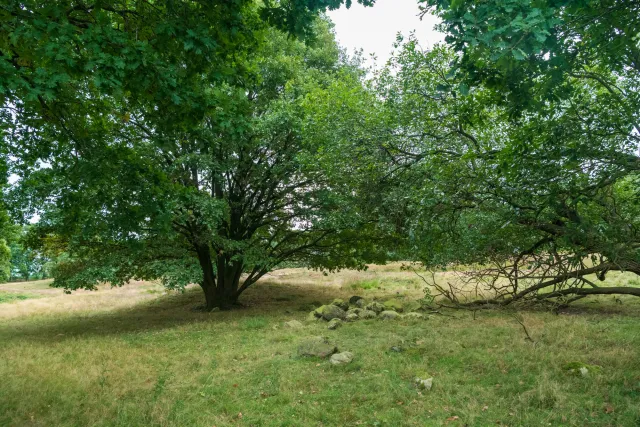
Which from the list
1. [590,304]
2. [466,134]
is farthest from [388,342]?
[590,304]

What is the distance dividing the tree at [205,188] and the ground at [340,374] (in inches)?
99.9

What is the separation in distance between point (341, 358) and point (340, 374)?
0.70 m

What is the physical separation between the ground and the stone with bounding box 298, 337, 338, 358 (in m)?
0.28

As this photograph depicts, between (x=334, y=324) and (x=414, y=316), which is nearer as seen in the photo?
(x=334, y=324)

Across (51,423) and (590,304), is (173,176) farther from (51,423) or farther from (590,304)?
(590,304)

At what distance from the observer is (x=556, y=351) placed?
8.13 meters

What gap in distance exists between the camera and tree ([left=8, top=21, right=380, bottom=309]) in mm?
6930

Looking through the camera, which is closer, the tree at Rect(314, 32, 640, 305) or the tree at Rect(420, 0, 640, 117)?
the tree at Rect(420, 0, 640, 117)

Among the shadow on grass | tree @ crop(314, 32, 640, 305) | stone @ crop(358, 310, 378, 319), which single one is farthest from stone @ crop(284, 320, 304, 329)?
tree @ crop(314, 32, 640, 305)

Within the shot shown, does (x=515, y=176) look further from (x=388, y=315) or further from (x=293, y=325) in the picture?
(x=293, y=325)

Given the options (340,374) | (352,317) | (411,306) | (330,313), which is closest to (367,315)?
(352,317)

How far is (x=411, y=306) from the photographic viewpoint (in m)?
16.1

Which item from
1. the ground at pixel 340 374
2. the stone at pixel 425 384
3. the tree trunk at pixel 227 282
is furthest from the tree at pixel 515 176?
the tree trunk at pixel 227 282

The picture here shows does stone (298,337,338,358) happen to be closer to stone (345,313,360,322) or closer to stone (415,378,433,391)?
stone (415,378,433,391)
